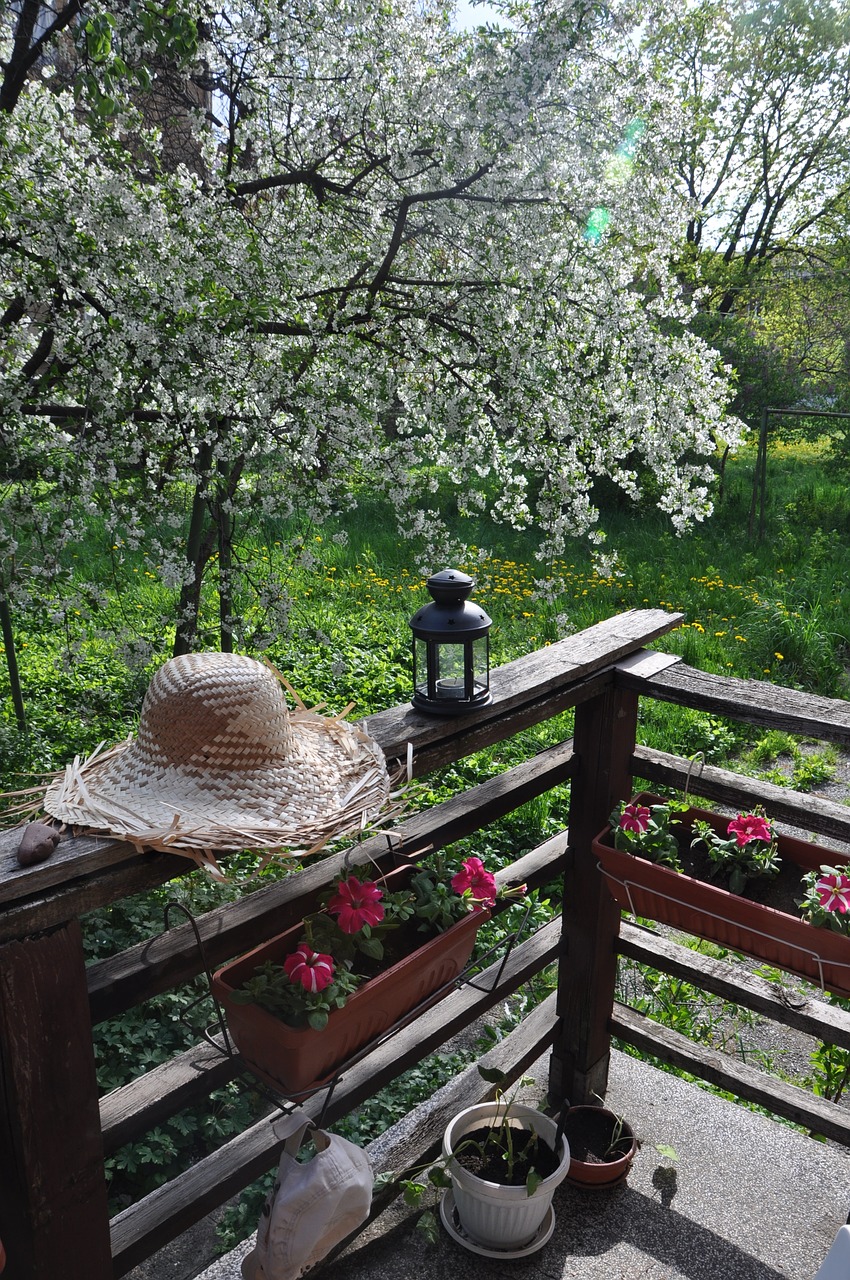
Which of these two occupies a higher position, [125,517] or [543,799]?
[125,517]

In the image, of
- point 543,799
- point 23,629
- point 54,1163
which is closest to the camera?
point 54,1163

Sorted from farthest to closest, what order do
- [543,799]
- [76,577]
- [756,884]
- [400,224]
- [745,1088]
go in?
[76,577] → [543,799] → [400,224] → [745,1088] → [756,884]

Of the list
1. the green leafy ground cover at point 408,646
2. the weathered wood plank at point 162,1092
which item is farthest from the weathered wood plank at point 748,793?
the weathered wood plank at point 162,1092

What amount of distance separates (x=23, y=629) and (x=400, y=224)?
3.96m

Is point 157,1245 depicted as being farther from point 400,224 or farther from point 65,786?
point 400,224

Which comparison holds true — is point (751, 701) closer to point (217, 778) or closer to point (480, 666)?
point (480, 666)

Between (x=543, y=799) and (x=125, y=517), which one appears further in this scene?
(x=543, y=799)

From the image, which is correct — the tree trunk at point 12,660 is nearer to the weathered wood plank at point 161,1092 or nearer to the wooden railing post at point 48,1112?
the weathered wood plank at point 161,1092

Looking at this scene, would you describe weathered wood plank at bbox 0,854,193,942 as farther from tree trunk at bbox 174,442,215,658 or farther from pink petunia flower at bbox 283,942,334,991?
tree trunk at bbox 174,442,215,658

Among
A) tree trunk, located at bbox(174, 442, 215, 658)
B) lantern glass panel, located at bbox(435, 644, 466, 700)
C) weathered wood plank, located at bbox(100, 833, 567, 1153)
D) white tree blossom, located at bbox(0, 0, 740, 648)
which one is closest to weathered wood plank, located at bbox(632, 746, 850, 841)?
lantern glass panel, located at bbox(435, 644, 466, 700)

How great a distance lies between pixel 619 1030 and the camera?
2461 mm

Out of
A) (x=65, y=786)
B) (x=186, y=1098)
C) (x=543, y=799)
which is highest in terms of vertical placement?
(x=65, y=786)

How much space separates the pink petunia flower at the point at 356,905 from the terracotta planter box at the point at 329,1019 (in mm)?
93

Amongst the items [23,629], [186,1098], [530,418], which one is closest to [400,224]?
[530,418]
